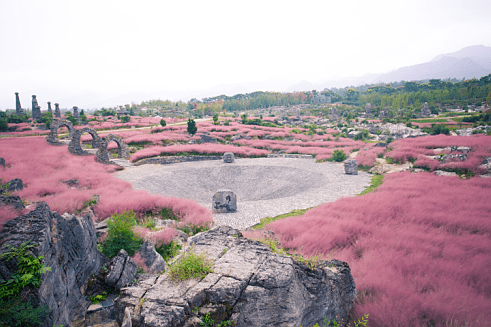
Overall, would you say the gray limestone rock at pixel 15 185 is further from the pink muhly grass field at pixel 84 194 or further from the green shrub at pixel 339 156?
the green shrub at pixel 339 156

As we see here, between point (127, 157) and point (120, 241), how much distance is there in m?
30.0

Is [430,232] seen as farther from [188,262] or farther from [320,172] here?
[320,172]

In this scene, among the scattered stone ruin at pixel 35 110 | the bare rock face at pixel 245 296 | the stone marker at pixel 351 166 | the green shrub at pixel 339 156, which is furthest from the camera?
the scattered stone ruin at pixel 35 110

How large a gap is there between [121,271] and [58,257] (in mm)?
2053

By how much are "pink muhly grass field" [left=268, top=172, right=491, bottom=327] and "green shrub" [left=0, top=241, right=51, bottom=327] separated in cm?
793

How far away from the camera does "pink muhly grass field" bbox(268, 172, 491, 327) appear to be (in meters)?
5.76

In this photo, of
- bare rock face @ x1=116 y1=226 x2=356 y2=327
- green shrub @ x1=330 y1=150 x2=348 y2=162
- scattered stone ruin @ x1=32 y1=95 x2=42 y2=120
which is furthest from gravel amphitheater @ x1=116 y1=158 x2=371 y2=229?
scattered stone ruin @ x1=32 y1=95 x2=42 y2=120

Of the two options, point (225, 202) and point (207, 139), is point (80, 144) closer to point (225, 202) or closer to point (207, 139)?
point (207, 139)

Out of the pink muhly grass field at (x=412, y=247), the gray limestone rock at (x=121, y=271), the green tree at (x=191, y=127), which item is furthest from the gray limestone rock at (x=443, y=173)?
the green tree at (x=191, y=127)

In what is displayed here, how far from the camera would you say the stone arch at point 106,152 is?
29.3 metres

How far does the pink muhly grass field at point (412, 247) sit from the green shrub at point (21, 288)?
793 cm

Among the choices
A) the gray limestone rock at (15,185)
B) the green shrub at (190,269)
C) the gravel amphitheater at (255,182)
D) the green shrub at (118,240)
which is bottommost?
the gravel amphitheater at (255,182)

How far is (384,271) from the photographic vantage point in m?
7.42

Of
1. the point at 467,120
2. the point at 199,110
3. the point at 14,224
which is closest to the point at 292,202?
the point at 14,224
